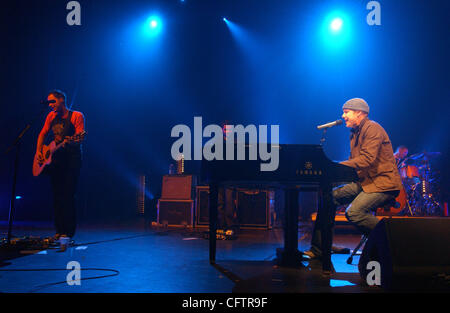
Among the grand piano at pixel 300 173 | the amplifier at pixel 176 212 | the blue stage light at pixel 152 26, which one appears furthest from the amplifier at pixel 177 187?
the blue stage light at pixel 152 26

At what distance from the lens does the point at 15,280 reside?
250 cm

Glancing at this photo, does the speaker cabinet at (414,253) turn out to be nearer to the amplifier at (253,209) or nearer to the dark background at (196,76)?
the amplifier at (253,209)

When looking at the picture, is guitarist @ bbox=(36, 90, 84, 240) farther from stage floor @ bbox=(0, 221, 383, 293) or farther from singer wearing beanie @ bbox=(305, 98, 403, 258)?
singer wearing beanie @ bbox=(305, 98, 403, 258)

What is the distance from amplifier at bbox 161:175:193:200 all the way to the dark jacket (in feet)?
14.2

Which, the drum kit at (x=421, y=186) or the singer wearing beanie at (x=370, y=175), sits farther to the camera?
the drum kit at (x=421, y=186)

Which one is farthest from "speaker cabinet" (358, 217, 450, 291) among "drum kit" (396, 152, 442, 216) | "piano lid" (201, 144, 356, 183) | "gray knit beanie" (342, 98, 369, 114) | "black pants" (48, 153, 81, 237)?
"drum kit" (396, 152, 442, 216)

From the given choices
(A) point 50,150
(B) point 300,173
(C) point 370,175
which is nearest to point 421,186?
(C) point 370,175

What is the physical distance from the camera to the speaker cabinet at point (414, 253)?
210cm

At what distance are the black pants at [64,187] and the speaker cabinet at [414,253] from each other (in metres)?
3.57

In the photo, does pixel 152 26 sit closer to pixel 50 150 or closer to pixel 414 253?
pixel 50 150

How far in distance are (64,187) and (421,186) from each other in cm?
704

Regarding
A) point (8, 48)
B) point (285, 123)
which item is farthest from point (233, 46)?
point (8, 48)
